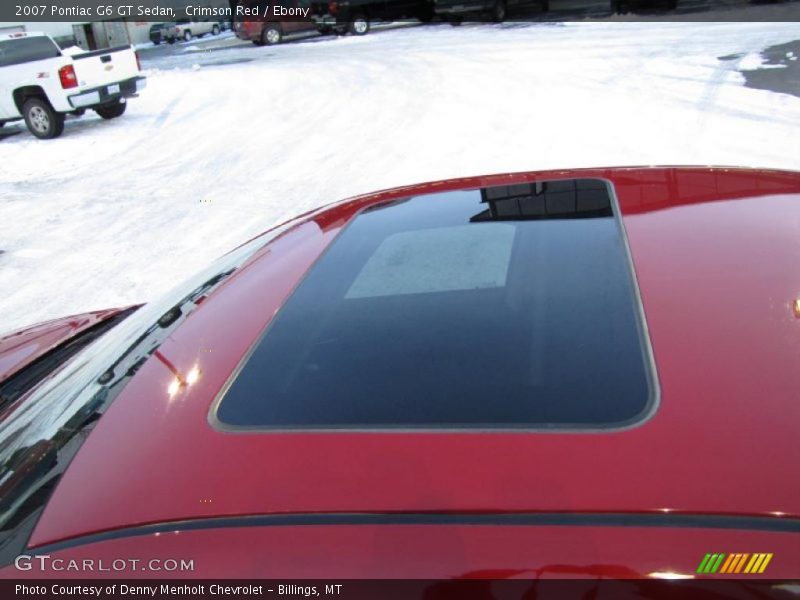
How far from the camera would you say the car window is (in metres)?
12.4

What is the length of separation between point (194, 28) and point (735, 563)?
49.7 meters

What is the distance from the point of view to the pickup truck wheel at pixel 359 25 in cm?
2648

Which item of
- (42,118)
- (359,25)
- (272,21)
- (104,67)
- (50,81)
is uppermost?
(104,67)

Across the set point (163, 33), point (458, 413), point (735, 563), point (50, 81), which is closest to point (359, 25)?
point (50, 81)

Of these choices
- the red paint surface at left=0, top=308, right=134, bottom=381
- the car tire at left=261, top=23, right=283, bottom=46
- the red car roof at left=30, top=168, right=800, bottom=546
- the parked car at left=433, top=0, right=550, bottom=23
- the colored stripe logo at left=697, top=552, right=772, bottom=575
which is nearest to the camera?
the colored stripe logo at left=697, top=552, right=772, bottom=575

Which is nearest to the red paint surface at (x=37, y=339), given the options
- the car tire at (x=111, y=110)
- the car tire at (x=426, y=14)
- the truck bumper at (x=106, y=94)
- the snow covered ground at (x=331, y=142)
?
the snow covered ground at (x=331, y=142)

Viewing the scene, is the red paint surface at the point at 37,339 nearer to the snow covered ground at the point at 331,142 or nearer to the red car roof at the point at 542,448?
the red car roof at the point at 542,448

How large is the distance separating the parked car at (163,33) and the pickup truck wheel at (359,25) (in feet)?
67.4

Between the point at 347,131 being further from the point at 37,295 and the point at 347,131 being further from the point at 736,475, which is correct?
the point at 736,475

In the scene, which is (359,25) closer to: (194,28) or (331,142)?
(331,142)
